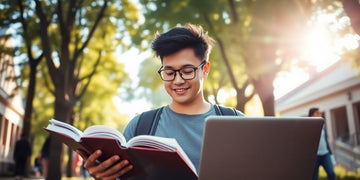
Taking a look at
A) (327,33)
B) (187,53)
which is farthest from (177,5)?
(187,53)

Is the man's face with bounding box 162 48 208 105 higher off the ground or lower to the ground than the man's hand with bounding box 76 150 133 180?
higher

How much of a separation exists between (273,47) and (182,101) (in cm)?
757

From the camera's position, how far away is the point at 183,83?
2266mm

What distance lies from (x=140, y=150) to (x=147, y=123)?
66 centimetres

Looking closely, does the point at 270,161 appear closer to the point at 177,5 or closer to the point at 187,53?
the point at 187,53

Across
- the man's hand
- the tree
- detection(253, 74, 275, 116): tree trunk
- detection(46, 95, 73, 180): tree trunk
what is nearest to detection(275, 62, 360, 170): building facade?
detection(253, 74, 275, 116): tree trunk

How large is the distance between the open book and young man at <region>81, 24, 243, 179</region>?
1.32 feet

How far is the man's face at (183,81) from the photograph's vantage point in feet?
7.39

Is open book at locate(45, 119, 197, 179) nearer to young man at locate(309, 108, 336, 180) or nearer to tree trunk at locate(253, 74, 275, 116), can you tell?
young man at locate(309, 108, 336, 180)

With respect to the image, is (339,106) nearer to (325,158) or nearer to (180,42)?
(325,158)

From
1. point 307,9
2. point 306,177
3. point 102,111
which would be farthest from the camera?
point 102,111

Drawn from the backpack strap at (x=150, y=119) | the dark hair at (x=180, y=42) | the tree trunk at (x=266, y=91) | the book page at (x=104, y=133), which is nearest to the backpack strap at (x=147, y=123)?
the backpack strap at (x=150, y=119)

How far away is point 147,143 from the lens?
167 cm

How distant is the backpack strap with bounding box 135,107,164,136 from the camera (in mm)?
2258
